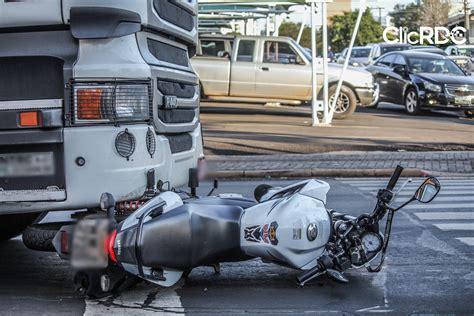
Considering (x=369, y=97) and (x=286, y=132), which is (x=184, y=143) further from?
(x=369, y=97)

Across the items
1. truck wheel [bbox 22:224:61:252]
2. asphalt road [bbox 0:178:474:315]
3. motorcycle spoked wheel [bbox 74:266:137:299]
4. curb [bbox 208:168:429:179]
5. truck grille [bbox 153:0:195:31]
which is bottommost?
curb [bbox 208:168:429:179]

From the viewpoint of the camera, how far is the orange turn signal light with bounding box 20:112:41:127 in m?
5.53

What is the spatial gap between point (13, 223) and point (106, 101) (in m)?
2.58

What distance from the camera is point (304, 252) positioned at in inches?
234

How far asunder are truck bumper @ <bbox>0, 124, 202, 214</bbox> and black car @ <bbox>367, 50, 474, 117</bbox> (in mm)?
17666

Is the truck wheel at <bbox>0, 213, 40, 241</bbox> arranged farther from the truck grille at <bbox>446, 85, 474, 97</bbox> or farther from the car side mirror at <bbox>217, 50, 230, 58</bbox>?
the truck grille at <bbox>446, 85, 474, 97</bbox>

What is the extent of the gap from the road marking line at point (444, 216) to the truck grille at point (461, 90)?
13.1 metres

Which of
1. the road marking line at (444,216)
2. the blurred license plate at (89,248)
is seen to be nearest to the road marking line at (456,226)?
the road marking line at (444,216)

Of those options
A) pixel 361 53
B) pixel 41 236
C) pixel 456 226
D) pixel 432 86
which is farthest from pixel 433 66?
pixel 41 236

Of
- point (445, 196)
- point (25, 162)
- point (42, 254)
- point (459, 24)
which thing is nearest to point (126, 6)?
point (25, 162)

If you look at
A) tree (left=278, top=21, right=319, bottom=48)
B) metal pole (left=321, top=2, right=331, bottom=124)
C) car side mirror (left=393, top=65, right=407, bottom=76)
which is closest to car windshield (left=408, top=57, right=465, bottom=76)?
car side mirror (left=393, top=65, right=407, bottom=76)

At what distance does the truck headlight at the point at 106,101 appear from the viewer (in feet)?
18.3

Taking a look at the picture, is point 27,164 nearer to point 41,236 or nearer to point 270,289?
point 41,236

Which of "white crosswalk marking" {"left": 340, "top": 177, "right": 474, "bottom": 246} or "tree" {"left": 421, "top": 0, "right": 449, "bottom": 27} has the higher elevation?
"tree" {"left": 421, "top": 0, "right": 449, "bottom": 27}
